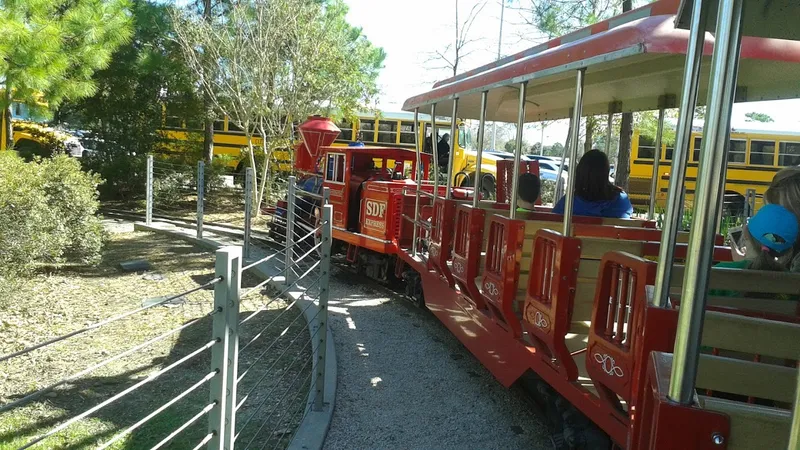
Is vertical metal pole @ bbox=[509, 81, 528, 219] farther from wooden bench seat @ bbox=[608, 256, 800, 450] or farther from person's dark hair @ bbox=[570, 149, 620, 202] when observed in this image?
wooden bench seat @ bbox=[608, 256, 800, 450]

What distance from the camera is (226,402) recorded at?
8.41 ft

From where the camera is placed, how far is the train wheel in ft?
24.3

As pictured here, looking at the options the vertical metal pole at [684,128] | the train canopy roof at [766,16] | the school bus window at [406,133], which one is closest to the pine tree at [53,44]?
the train canopy roof at [766,16]

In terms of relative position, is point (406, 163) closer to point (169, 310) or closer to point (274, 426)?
point (169, 310)

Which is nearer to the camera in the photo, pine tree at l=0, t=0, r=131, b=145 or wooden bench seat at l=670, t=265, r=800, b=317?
wooden bench seat at l=670, t=265, r=800, b=317

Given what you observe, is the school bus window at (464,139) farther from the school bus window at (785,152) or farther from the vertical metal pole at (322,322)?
the vertical metal pole at (322,322)

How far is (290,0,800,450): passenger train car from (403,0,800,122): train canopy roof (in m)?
0.01

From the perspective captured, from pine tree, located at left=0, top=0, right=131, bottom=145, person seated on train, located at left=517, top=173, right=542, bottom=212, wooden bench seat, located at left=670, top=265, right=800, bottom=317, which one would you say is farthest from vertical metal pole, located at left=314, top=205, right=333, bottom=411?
pine tree, located at left=0, top=0, right=131, bottom=145

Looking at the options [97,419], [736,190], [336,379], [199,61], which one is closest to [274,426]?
[336,379]

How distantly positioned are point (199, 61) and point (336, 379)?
11.4 meters

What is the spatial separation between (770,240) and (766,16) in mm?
943

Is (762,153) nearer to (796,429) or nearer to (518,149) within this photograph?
(518,149)

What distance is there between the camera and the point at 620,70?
3.85m

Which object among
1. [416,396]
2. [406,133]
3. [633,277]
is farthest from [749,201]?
[406,133]
